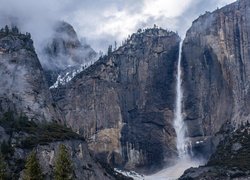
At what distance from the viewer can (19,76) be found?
19512 centimetres

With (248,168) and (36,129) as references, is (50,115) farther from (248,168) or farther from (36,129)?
(248,168)

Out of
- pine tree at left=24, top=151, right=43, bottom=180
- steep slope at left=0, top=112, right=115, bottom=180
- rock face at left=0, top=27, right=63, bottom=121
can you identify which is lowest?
pine tree at left=24, top=151, right=43, bottom=180

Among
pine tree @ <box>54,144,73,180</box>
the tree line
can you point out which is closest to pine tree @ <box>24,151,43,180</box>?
the tree line

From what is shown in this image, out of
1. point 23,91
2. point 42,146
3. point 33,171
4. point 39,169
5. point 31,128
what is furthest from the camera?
point 23,91

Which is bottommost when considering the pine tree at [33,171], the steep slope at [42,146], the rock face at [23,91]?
the pine tree at [33,171]

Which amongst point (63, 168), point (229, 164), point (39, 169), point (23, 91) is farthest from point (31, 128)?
point (39, 169)

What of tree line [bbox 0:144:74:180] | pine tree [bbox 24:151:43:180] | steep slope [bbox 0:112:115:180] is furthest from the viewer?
steep slope [bbox 0:112:115:180]

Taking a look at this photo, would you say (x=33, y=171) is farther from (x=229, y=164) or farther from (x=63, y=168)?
(x=229, y=164)

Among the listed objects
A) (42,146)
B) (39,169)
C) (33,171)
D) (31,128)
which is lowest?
(33,171)

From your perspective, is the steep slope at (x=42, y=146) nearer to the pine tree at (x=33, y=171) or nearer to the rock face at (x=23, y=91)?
the rock face at (x=23, y=91)

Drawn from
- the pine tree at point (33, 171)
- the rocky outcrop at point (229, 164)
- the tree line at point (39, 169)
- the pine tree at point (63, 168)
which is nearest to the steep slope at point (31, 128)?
the rocky outcrop at point (229, 164)

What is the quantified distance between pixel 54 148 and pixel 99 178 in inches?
725

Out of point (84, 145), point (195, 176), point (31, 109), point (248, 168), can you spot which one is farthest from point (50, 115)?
point (248, 168)

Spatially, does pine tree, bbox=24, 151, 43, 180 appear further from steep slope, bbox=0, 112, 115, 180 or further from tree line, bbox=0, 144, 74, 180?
steep slope, bbox=0, 112, 115, 180
